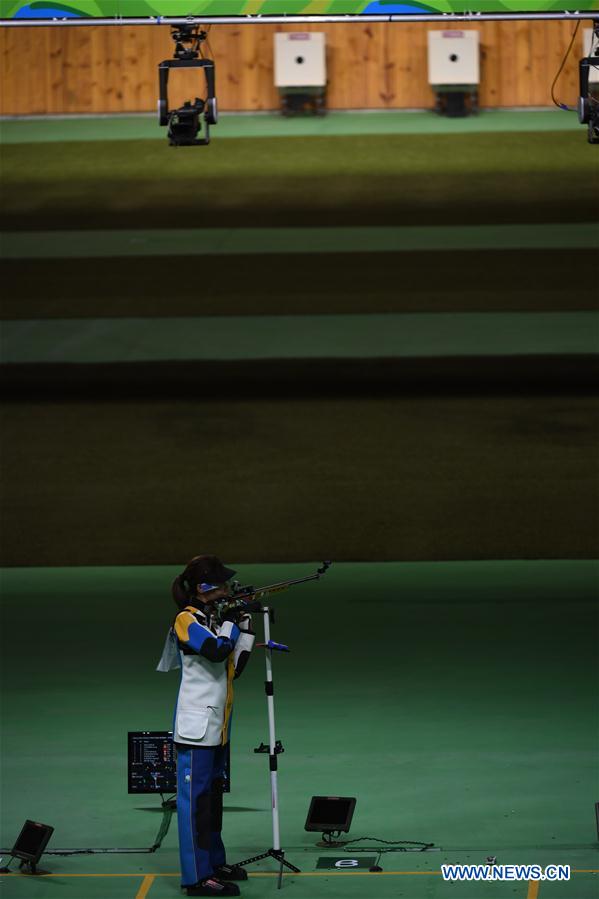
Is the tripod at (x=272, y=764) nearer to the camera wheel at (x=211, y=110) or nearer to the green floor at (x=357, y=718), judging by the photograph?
the green floor at (x=357, y=718)

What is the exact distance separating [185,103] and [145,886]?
18.5 ft

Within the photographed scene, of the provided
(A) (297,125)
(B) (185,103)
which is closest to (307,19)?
(B) (185,103)

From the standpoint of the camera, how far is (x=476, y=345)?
16.1 m

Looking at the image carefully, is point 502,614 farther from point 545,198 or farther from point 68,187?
point 68,187

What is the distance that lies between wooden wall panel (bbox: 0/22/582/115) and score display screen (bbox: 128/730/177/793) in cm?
1477

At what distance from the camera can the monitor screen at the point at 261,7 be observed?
8906 mm

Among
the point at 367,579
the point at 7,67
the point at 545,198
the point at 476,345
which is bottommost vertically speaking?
the point at 367,579

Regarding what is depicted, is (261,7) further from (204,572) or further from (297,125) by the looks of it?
(297,125)

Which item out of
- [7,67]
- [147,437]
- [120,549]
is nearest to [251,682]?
[120,549]

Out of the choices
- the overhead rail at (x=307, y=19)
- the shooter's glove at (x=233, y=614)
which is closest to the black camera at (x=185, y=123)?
the overhead rail at (x=307, y=19)

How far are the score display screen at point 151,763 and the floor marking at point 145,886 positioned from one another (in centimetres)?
57

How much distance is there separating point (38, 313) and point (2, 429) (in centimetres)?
319

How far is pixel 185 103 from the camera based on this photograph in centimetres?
1011

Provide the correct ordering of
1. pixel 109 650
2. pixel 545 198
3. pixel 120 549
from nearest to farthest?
pixel 109 650, pixel 120 549, pixel 545 198
